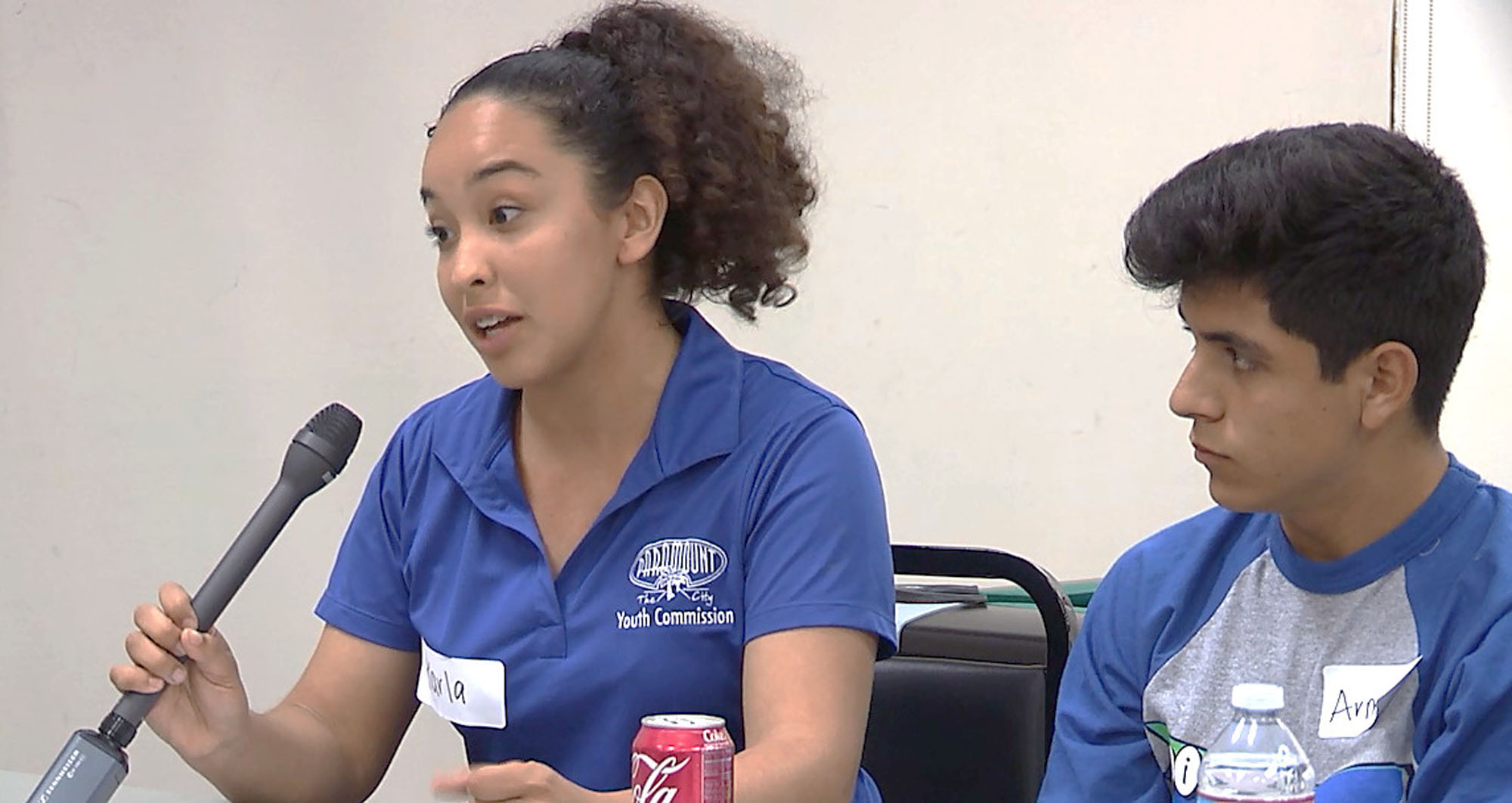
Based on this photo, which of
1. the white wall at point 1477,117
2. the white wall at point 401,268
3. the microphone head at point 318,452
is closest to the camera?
the microphone head at point 318,452

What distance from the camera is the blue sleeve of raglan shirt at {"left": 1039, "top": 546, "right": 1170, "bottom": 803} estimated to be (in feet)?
3.86

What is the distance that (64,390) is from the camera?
3.12m

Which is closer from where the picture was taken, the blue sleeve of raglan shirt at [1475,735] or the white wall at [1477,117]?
the blue sleeve of raglan shirt at [1475,735]

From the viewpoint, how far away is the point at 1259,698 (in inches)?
34.8

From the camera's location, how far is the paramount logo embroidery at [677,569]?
1.29 m

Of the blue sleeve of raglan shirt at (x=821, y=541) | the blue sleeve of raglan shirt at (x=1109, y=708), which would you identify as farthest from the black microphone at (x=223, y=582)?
the blue sleeve of raglan shirt at (x=1109, y=708)

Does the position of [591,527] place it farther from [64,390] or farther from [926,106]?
[64,390]

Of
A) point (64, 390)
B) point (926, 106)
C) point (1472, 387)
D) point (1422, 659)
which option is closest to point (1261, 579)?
point (1422, 659)

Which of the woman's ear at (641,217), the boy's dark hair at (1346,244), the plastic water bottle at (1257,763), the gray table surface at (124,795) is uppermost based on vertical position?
the woman's ear at (641,217)

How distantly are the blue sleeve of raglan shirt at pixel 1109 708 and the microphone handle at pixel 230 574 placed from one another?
1.88 feet

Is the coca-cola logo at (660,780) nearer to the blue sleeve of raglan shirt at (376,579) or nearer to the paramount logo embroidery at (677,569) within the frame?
the paramount logo embroidery at (677,569)

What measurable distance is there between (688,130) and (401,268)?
5.17 feet

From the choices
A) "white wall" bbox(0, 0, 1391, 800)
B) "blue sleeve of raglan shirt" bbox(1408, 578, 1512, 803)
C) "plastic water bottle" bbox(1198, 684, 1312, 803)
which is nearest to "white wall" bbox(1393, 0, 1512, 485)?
"white wall" bbox(0, 0, 1391, 800)

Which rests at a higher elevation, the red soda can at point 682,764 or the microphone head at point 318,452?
the microphone head at point 318,452
